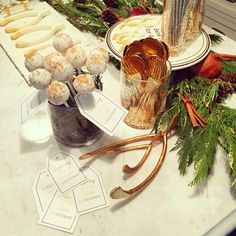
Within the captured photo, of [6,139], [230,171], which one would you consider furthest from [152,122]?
[6,139]

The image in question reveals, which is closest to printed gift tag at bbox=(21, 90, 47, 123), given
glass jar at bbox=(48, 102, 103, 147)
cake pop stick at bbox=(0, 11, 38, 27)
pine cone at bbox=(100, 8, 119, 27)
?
glass jar at bbox=(48, 102, 103, 147)

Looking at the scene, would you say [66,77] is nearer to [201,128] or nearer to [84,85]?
[84,85]

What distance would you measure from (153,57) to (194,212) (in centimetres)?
31

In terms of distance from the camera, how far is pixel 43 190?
1.92 ft

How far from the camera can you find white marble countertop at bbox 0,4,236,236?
0.53 meters

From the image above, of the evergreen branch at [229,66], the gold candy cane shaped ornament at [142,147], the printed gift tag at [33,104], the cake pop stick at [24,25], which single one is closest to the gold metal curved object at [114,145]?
the gold candy cane shaped ornament at [142,147]

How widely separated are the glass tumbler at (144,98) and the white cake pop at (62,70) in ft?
0.54

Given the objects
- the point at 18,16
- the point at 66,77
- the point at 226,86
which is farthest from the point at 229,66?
the point at 18,16

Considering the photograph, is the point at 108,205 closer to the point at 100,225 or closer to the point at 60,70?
the point at 100,225

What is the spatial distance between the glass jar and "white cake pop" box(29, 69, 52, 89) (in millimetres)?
63

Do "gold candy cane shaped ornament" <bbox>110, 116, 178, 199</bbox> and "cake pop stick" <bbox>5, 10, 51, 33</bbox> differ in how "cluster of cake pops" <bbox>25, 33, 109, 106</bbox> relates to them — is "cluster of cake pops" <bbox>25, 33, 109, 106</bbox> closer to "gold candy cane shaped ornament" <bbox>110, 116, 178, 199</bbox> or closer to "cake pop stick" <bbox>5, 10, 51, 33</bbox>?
"gold candy cane shaped ornament" <bbox>110, 116, 178, 199</bbox>

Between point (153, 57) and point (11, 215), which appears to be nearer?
point (11, 215)

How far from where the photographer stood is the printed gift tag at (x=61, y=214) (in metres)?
0.53

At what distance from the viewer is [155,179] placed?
60 centimetres
